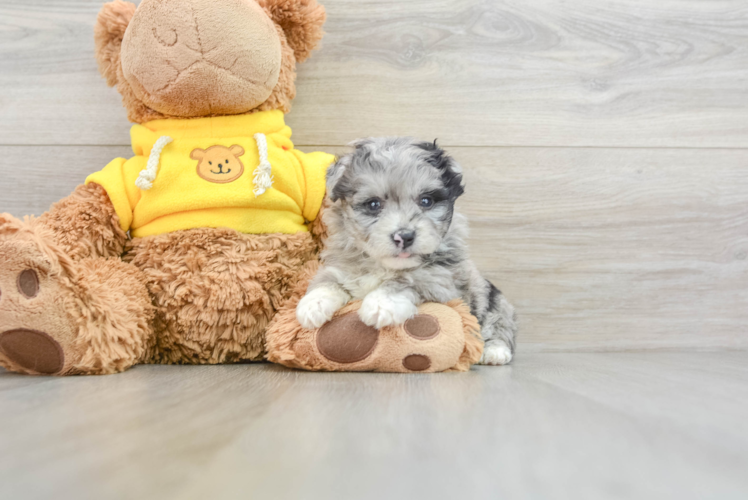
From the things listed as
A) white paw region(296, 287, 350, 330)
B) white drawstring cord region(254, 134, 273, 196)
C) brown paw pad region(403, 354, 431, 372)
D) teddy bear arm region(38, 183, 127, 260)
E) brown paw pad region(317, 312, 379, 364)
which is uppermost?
white drawstring cord region(254, 134, 273, 196)

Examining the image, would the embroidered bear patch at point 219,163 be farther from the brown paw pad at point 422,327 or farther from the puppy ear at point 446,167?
the brown paw pad at point 422,327

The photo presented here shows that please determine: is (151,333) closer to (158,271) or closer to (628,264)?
(158,271)

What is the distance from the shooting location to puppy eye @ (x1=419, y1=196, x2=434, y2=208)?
4.68ft

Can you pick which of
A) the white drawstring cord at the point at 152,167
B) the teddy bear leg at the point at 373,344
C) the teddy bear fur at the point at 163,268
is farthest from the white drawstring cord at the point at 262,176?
the teddy bear leg at the point at 373,344

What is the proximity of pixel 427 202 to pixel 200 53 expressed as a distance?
0.74 metres

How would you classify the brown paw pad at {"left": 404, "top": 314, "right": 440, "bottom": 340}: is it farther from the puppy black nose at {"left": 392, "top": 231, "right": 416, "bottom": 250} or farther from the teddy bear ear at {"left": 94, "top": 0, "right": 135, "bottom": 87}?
the teddy bear ear at {"left": 94, "top": 0, "right": 135, "bottom": 87}

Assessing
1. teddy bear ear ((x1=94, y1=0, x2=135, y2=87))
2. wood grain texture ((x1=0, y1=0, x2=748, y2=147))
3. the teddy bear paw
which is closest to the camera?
the teddy bear paw

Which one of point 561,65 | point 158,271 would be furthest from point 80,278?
point 561,65

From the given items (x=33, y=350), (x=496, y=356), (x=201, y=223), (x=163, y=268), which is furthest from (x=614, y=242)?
(x=33, y=350)

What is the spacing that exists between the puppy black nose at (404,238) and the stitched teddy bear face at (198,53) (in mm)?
631

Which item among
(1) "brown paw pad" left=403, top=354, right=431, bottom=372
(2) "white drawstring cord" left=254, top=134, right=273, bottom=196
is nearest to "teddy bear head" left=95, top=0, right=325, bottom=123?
(2) "white drawstring cord" left=254, top=134, right=273, bottom=196

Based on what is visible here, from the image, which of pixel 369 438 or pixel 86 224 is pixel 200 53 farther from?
pixel 369 438

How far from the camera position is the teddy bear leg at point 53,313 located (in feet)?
4.08

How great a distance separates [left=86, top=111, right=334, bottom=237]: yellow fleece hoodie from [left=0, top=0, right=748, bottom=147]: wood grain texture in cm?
37
